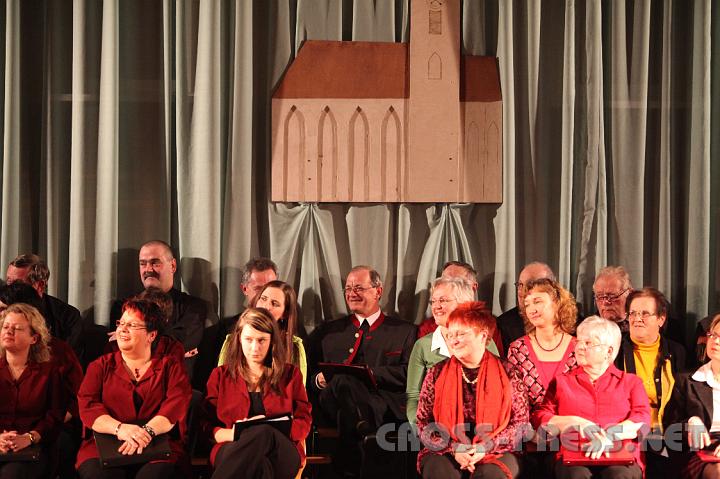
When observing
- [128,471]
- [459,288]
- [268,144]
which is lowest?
[128,471]

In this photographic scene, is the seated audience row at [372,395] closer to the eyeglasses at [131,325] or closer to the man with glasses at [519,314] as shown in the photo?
the eyeglasses at [131,325]

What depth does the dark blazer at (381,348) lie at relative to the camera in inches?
171

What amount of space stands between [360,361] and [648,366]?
53.8 inches

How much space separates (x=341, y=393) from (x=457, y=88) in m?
1.87

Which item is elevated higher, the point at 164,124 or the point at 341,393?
the point at 164,124

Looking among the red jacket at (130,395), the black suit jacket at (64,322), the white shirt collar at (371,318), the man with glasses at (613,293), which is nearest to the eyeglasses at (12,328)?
the red jacket at (130,395)

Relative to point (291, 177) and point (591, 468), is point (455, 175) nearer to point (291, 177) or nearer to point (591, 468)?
point (291, 177)

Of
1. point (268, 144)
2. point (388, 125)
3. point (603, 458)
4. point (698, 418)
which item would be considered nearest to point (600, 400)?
point (603, 458)

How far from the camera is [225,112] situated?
200 inches

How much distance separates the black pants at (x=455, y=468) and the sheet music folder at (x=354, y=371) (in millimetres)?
538


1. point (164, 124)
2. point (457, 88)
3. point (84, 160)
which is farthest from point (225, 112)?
point (457, 88)

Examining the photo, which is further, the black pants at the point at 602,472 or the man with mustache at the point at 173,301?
the man with mustache at the point at 173,301

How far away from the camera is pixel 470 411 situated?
145 inches

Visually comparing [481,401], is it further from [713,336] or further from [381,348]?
[713,336]
